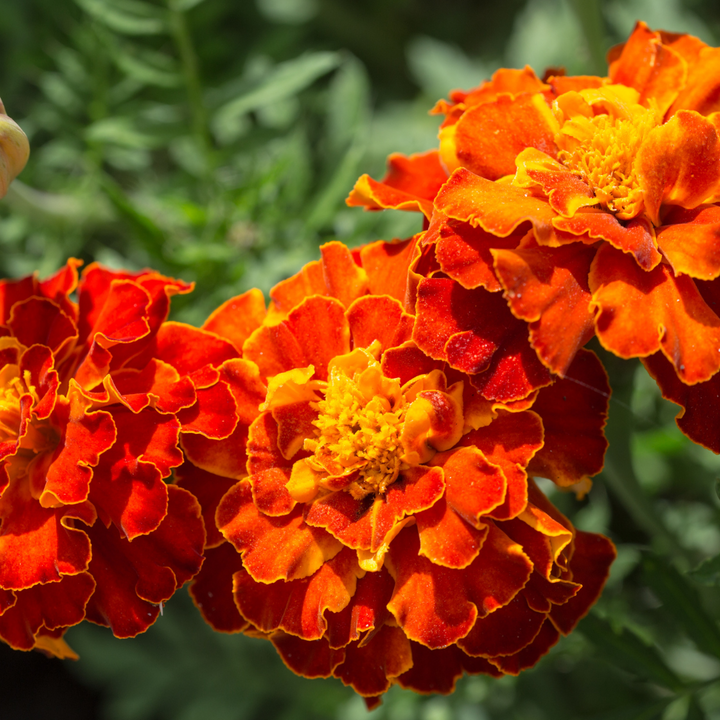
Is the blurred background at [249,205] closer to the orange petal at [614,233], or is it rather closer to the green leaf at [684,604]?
the green leaf at [684,604]

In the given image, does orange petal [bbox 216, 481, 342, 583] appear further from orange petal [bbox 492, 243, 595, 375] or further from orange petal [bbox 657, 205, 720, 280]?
orange petal [bbox 657, 205, 720, 280]

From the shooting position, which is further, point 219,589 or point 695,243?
point 219,589

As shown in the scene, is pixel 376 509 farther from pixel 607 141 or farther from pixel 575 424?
pixel 607 141

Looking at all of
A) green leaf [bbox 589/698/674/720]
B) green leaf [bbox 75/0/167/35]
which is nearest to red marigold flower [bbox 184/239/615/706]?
green leaf [bbox 589/698/674/720]

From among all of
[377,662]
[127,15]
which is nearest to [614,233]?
[377,662]

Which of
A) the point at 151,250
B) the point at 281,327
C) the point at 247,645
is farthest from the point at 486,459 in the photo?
the point at 247,645

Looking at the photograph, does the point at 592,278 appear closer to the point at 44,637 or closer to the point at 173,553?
the point at 173,553

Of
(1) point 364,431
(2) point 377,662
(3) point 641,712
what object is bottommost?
(3) point 641,712

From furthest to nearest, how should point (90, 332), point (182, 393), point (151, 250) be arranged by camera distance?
1. point (151, 250)
2. point (90, 332)
3. point (182, 393)
